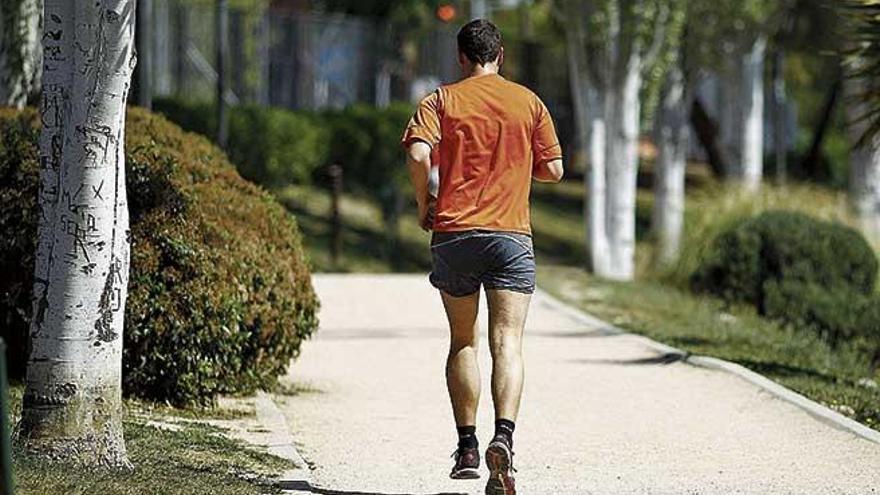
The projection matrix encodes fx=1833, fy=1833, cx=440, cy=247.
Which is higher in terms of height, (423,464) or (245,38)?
(245,38)

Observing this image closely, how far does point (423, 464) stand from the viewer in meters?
8.80

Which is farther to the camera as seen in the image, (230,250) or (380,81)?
(380,81)

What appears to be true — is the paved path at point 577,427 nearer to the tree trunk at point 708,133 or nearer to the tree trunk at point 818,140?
the tree trunk at point 708,133

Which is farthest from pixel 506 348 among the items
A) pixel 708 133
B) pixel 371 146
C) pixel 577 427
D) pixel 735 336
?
pixel 708 133

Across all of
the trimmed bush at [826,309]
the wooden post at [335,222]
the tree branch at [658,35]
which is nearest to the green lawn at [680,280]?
the wooden post at [335,222]

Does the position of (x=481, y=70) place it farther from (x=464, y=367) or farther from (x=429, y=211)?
(x=464, y=367)

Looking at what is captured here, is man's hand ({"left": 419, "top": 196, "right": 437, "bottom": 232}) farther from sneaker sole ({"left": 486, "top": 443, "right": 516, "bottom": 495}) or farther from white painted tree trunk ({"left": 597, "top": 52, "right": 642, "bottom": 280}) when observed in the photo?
white painted tree trunk ({"left": 597, "top": 52, "right": 642, "bottom": 280})

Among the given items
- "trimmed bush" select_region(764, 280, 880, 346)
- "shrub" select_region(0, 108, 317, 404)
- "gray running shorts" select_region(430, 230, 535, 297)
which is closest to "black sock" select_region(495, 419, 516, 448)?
"gray running shorts" select_region(430, 230, 535, 297)

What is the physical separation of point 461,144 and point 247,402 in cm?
344

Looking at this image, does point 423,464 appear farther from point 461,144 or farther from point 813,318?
point 813,318

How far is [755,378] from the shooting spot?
38.3 feet

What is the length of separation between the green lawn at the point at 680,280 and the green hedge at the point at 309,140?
607 mm

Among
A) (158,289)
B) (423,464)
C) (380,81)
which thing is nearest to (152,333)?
(158,289)

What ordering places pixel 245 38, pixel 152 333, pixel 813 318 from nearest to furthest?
1. pixel 152 333
2. pixel 813 318
3. pixel 245 38
